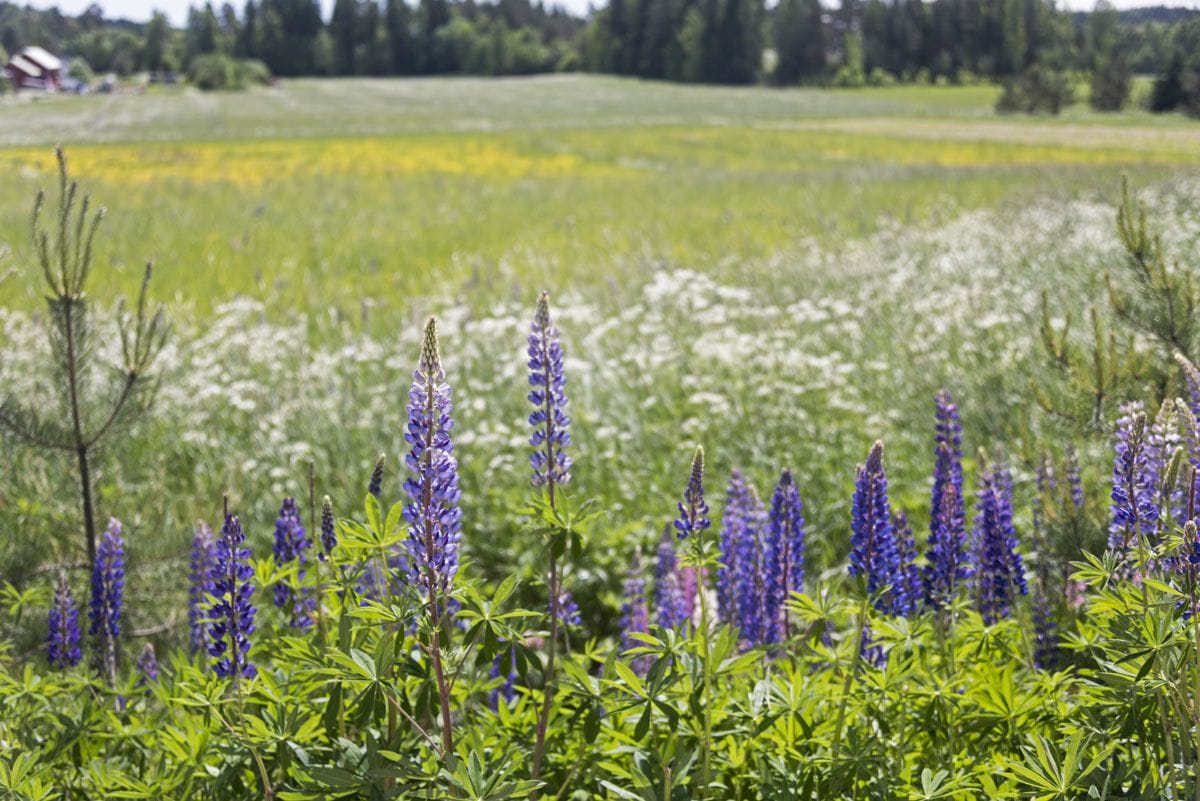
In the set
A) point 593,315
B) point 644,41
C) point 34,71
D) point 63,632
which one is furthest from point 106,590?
point 644,41

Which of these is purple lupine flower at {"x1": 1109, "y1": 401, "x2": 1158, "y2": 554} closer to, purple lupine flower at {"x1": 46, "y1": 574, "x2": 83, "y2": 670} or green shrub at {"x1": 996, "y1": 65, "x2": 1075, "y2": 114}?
Result: purple lupine flower at {"x1": 46, "y1": 574, "x2": 83, "y2": 670}

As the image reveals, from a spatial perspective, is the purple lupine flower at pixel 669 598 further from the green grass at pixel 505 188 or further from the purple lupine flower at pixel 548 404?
the green grass at pixel 505 188

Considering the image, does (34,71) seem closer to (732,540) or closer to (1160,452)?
(732,540)

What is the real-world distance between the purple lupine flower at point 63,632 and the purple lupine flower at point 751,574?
6.17 feet

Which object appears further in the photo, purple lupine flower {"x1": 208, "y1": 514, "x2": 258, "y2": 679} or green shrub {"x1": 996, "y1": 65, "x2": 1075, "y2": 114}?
green shrub {"x1": 996, "y1": 65, "x2": 1075, "y2": 114}

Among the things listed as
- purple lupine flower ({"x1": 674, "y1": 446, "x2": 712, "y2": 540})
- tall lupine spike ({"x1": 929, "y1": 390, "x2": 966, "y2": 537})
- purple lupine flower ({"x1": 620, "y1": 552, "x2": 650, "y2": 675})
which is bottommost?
purple lupine flower ({"x1": 620, "y1": 552, "x2": 650, "y2": 675})

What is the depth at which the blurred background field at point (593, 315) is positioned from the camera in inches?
227

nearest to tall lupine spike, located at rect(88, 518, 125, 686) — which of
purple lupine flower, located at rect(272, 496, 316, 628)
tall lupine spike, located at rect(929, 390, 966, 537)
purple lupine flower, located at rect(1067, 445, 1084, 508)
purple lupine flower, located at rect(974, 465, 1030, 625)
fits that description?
purple lupine flower, located at rect(272, 496, 316, 628)

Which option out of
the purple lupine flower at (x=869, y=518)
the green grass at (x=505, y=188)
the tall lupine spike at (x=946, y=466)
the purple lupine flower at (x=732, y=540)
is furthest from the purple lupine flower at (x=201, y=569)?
the green grass at (x=505, y=188)

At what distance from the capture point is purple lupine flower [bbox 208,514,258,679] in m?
2.13

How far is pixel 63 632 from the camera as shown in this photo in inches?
114

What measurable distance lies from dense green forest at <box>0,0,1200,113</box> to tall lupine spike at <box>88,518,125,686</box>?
63.7 m

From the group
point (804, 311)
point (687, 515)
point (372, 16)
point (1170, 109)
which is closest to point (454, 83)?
point (372, 16)

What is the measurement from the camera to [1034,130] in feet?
118
